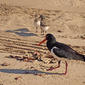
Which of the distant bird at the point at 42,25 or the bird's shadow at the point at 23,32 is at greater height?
the distant bird at the point at 42,25

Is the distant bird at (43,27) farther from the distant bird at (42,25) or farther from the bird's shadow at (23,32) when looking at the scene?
the bird's shadow at (23,32)

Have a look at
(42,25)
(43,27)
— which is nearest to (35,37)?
(43,27)

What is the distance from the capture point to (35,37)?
46.4 feet

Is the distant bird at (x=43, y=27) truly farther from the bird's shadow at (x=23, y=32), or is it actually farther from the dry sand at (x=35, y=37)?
the bird's shadow at (x=23, y=32)

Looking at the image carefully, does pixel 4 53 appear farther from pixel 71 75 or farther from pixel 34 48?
pixel 71 75

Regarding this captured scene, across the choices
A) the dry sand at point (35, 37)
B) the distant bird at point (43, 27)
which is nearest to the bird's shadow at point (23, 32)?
the dry sand at point (35, 37)

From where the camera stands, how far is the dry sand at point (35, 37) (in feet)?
31.6

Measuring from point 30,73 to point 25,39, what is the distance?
13.2ft

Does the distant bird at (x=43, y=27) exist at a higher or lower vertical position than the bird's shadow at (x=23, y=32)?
higher

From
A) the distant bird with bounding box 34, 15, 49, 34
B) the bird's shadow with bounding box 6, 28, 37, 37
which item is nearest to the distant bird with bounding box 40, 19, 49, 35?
the distant bird with bounding box 34, 15, 49, 34

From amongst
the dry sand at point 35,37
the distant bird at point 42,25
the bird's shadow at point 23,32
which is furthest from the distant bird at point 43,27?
the bird's shadow at point 23,32

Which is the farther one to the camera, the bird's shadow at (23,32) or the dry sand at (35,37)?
the bird's shadow at (23,32)

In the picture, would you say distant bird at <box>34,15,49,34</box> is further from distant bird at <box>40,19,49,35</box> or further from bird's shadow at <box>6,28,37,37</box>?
bird's shadow at <box>6,28,37,37</box>

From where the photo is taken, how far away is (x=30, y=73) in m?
9.86
